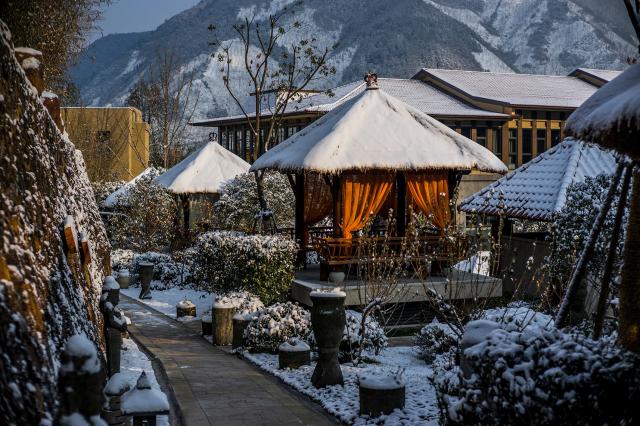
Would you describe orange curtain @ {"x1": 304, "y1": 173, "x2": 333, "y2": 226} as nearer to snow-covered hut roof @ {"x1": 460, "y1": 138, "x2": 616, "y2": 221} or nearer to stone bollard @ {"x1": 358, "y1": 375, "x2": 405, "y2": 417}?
snow-covered hut roof @ {"x1": 460, "y1": 138, "x2": 616, "y2": 221}

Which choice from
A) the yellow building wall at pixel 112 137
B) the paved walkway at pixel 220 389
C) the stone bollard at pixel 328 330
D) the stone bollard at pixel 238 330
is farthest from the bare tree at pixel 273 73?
the stone bollard at pixel 328 330

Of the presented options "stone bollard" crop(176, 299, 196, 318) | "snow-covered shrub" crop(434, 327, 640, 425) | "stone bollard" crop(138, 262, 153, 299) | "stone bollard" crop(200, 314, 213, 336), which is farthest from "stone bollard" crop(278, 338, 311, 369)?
"stone bollard" crop(138, 262, 153, 299)

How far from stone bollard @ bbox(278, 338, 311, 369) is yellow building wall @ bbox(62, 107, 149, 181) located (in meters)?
28.2

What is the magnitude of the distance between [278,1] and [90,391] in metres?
193

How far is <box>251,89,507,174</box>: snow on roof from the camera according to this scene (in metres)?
14.7

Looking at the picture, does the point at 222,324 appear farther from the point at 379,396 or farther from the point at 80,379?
Answer: the point at 80,379

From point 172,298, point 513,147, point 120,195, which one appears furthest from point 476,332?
point 513,147

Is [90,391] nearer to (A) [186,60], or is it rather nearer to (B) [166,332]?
(B) [166,332]

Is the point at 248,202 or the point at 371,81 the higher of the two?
the point at 371,81

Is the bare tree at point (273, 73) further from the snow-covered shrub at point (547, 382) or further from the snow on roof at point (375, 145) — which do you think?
the snow-covered shrub at point (547, 382)

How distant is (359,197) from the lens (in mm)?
15359

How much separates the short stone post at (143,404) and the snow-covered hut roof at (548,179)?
34.8 ft

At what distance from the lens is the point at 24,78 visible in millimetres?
6020

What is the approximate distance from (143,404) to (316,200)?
12.2 metres
